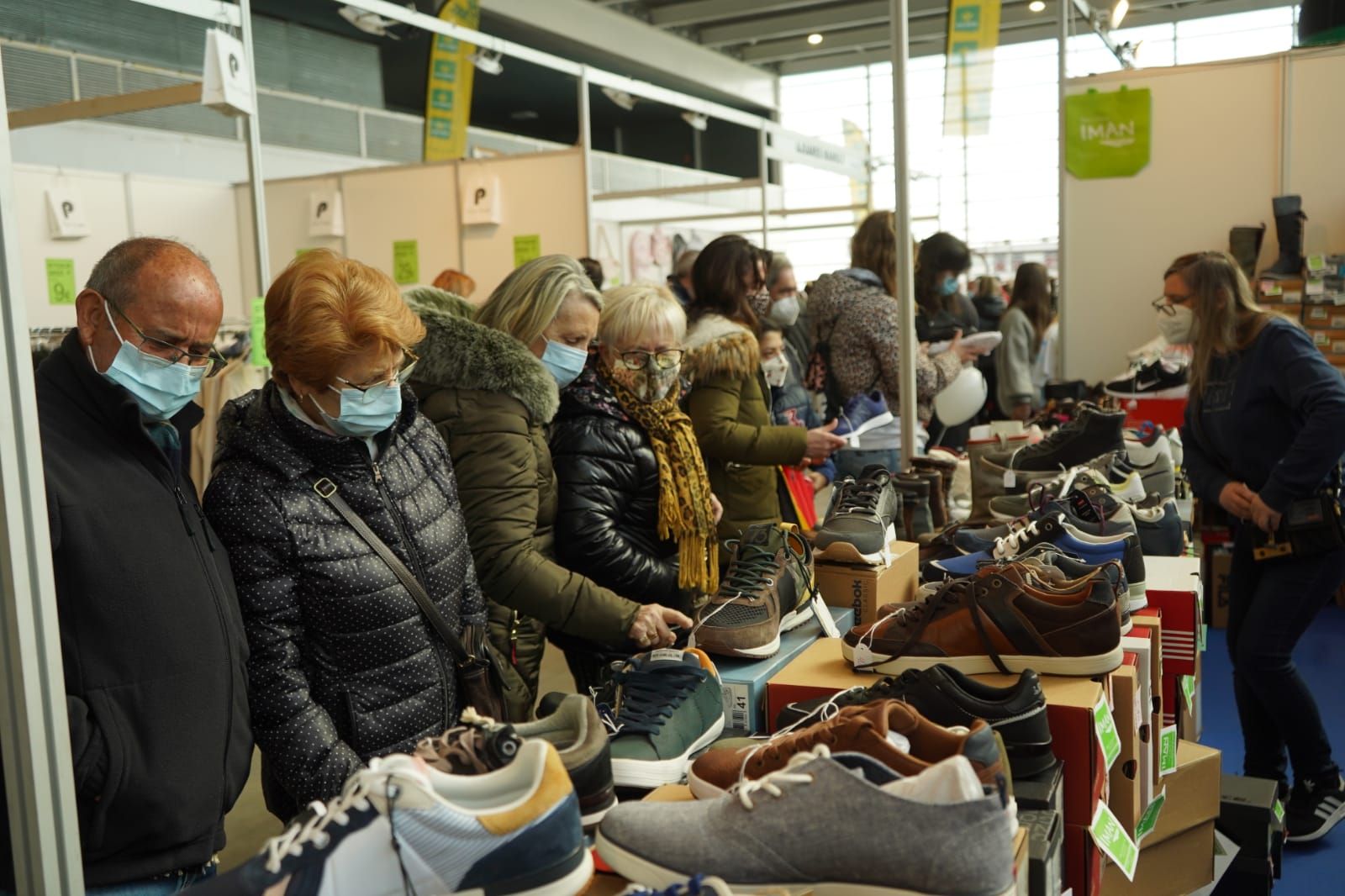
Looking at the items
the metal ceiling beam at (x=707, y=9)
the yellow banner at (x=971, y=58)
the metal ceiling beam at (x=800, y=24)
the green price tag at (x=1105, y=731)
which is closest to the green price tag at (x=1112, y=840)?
the green price tag at (x=1105, y=731)

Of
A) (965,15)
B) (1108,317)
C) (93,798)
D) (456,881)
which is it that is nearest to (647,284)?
(93,798)

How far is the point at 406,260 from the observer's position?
640 centimetres

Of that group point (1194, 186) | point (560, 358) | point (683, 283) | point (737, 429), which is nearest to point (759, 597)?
point (560, 358)

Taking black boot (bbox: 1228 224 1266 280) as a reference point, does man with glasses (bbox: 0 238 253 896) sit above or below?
below

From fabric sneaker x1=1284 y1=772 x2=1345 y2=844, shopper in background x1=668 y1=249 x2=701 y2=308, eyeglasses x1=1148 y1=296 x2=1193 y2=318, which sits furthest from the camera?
shopper in background x1=668 y1=249 x2=701 y2=308

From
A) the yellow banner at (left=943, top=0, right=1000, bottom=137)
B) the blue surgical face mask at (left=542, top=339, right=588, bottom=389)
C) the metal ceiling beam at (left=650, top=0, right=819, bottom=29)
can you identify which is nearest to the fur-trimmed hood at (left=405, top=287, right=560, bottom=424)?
the blue surgical face mask at (left=542, top=339, right=588, bottom=389)

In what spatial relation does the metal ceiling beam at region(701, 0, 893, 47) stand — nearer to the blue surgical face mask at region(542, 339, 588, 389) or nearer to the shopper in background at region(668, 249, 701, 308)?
the shopper in background at region(668, 249, 701, 308)

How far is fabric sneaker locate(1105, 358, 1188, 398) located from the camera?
5121 mm

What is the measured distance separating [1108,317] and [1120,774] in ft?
16.4

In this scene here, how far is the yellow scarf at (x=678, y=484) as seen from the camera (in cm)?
242

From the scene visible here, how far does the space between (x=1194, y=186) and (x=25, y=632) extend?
6.15 meters

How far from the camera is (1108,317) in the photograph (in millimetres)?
6188

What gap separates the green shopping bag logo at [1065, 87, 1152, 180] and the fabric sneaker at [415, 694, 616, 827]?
18.9ft

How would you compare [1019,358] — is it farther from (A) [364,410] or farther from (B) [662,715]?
(B) [662,715]
